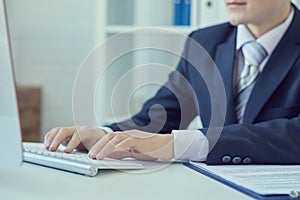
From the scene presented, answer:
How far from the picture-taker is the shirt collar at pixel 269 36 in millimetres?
1429

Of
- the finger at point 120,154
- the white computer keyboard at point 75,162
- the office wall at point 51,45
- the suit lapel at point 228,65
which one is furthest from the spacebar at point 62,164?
the office wall at point 51,45

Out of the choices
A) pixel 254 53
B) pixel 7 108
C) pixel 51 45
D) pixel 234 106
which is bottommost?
pixel 51 45

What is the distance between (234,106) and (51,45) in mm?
1551

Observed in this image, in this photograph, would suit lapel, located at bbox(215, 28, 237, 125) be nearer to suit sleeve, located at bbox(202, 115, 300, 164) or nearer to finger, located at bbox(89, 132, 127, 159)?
suit sleeve, located at bbox(202, 115, 300, 164)

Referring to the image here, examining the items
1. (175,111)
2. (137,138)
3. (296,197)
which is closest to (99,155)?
(137,138)

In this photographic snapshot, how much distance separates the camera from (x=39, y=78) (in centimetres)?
278

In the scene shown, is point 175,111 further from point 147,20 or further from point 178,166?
point 147,20

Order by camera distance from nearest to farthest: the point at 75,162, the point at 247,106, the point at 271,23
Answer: the point at 75,162
the point at 247,106
the point at 271,23

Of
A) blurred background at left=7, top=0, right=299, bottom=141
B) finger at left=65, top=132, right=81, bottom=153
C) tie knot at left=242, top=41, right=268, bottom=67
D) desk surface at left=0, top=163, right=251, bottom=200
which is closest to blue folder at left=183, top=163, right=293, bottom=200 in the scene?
desk surface at left=0, top=163, right=251, bottom=200

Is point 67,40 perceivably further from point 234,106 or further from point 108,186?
point 108,186

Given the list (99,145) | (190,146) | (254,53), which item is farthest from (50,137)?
(254,53)

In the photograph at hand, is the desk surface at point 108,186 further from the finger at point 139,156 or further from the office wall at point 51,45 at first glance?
the office wall at point 51,45

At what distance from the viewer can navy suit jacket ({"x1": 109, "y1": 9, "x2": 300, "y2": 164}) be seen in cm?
103

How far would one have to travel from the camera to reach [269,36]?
4.71 ft
